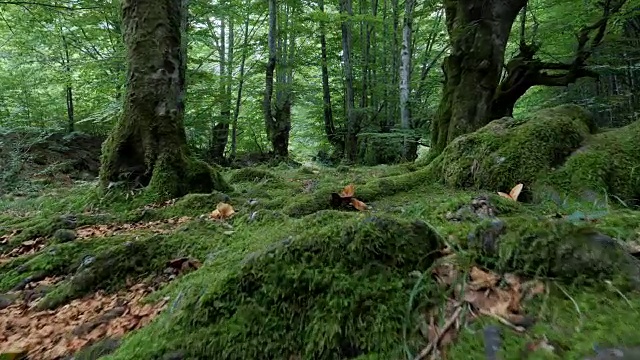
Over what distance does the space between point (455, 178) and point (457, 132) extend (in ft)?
6.69

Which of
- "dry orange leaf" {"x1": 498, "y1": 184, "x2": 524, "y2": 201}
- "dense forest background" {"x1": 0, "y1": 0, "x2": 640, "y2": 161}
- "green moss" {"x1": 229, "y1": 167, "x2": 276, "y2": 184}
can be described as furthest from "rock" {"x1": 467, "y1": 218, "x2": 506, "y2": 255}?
"dense forest background" {"x1": 0, "y1": 0, "x2": 640, "y2": 161}

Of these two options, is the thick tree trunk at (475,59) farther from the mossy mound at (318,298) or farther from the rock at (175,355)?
the rock at (175,355)

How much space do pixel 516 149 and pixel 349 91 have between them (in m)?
9.96

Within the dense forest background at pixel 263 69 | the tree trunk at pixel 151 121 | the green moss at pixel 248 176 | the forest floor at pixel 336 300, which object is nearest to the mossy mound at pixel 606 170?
the forest floor at pixel 336 300

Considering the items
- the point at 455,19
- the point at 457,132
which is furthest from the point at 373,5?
the point at 457,132

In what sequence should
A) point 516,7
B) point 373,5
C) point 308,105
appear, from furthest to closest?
1. point 308,105
2. point 373,5
3. point 516,7

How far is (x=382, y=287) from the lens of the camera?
148 cm

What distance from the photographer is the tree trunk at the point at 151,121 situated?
4.82 metres

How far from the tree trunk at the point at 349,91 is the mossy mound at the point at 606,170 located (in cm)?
958

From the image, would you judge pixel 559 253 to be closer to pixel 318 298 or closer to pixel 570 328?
pixel 570 328

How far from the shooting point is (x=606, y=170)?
3.27m

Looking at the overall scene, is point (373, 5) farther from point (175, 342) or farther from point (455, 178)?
point (175, 342)

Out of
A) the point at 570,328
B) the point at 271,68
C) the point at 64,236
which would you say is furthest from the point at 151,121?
the point at 271,68

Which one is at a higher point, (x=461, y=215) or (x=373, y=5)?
(x=373, y=5)
